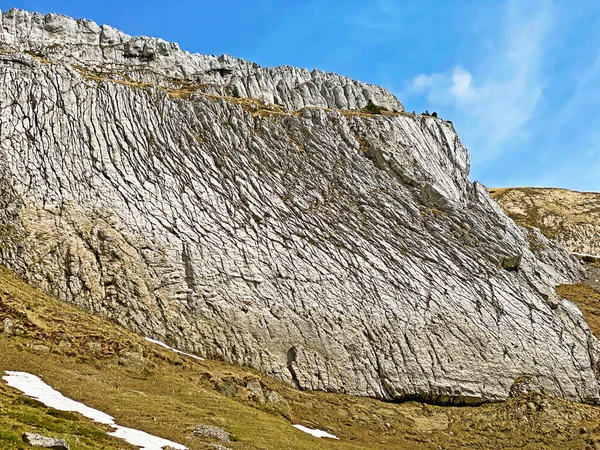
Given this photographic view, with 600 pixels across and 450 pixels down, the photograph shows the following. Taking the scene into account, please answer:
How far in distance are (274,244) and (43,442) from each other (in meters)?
35.8

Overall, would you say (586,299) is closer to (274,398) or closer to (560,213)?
(274,398)

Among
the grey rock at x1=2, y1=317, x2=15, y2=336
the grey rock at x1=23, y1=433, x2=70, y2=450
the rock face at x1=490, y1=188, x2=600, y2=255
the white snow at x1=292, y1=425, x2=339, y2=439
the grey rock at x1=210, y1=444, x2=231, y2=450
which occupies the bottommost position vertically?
the white snow at x1=292, y1=425, x2=339, y2=439

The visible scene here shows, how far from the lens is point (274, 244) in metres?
50.2

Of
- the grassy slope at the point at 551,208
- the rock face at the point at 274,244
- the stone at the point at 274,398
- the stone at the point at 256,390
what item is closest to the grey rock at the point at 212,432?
the stone at the point at 256,390

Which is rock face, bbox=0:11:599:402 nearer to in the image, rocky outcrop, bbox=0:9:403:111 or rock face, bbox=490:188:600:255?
rocky outcrop, bbox=0:9:403:111

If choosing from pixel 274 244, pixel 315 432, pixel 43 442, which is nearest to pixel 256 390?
pixel 315 432

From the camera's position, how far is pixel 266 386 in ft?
125

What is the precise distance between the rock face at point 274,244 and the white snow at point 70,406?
48.6 feet

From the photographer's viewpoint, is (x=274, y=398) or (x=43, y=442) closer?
(x=43, y=442)

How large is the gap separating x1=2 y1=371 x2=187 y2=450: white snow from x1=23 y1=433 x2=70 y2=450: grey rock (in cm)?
520

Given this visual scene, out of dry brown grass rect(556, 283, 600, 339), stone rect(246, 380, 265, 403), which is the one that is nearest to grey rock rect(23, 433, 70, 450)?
stone rect(246, 380, 265, 403)

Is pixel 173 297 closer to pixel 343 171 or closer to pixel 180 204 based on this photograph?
pixel 180 204

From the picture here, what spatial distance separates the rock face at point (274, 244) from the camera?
43.1 m

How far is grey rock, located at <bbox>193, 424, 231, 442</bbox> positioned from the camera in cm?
2486
